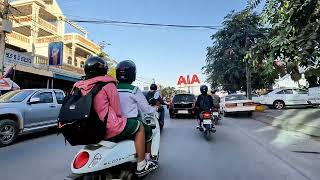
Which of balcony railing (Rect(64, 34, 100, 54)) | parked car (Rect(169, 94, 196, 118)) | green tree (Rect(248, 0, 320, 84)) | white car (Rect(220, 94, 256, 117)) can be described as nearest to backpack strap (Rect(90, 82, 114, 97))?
green tree (Rect(248, 0, 320, 84))

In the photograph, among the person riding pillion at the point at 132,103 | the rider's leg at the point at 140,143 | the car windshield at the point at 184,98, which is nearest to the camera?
A: the rider's leg at the point at 140,143

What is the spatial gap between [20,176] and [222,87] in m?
30.5

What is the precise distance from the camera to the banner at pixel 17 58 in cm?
2028

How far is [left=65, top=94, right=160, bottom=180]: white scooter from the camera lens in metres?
3.89

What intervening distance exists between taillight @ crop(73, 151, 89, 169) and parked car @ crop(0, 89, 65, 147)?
6.70m

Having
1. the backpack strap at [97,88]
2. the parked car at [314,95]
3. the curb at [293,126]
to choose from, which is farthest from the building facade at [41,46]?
the backpack strap at [97,88]

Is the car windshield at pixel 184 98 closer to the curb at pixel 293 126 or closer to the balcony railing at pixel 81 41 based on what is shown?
the curb at pixel 293 126

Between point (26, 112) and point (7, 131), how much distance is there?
1.01 meters

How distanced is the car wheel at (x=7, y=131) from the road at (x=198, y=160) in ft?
0.88

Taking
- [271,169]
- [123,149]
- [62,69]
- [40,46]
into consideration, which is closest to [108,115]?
[123,149]

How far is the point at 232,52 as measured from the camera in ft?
105

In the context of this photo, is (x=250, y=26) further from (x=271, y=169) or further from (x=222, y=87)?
(x=271, y=169)

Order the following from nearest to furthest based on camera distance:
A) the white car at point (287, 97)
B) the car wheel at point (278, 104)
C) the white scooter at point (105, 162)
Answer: the white scooter at point (105, 162)
the white car at point (287, 97)
the car wheel at point (278, 104)

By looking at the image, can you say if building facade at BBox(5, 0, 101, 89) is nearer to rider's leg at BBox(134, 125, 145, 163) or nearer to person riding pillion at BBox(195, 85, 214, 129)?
person riding pillion at BBox(195, 85, 214, 129)
